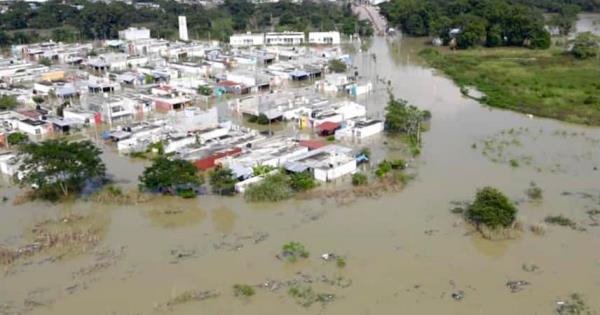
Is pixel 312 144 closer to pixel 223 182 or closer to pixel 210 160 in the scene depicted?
pixel 210 160

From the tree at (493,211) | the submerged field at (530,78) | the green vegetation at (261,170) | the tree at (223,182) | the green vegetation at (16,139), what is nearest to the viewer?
the tree at (493,211)

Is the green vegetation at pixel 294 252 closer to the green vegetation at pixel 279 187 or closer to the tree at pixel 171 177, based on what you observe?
the green vegetation at pixel 279 187

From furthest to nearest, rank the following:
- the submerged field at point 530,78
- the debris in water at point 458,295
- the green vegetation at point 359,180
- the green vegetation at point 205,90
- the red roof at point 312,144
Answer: the green vegetation at point 205,90 → the submerged field at point 530,78 → the red roof at point 312,144 → the green vegetation at point 359,180 → the debris in water at point 458,295

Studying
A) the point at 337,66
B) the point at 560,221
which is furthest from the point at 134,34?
the point at 560,221

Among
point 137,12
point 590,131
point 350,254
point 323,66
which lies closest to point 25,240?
point 350,254

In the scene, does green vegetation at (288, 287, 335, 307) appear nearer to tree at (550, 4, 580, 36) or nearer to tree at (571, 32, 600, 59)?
tree at (571, 32, 600, 59)

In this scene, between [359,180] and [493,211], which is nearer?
[493,211]

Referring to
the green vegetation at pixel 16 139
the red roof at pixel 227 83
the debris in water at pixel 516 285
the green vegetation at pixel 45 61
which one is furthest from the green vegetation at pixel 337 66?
the debris in water at pixel 516 285

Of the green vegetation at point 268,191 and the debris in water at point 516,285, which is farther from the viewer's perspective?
the green vegetation at point 268,191
